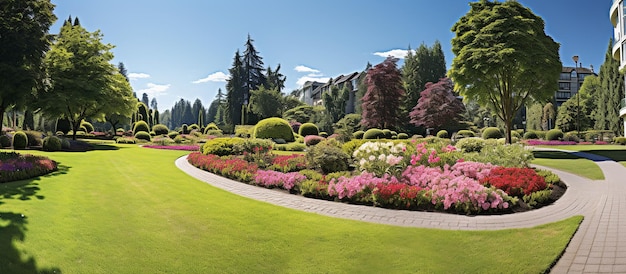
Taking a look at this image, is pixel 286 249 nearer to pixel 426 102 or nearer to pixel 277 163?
pixel 277 163

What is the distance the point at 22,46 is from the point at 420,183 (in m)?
14.1

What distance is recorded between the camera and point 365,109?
4328 centimetres

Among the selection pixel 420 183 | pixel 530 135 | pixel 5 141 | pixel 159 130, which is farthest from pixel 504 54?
pixel 159 130

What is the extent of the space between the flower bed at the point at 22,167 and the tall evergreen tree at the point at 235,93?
4985 centimetres

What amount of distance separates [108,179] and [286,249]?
7.88m

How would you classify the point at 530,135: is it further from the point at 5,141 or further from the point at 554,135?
the point at 5,141

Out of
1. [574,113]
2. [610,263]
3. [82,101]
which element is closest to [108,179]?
[610,263]

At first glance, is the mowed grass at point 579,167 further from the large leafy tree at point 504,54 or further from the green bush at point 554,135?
the green bush at point 554,135

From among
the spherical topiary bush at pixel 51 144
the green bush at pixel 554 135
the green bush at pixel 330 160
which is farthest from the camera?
the green bush at pixel 554 135

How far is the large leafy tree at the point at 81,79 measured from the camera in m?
23.5

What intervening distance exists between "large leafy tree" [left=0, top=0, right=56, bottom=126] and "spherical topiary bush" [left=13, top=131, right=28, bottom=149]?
6469mm

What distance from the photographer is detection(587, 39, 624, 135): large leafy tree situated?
128 ft

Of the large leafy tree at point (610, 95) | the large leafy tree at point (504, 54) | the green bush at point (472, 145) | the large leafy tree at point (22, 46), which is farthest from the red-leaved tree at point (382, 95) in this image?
the large leafy tree at point (22, 46)

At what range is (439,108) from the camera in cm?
4159
